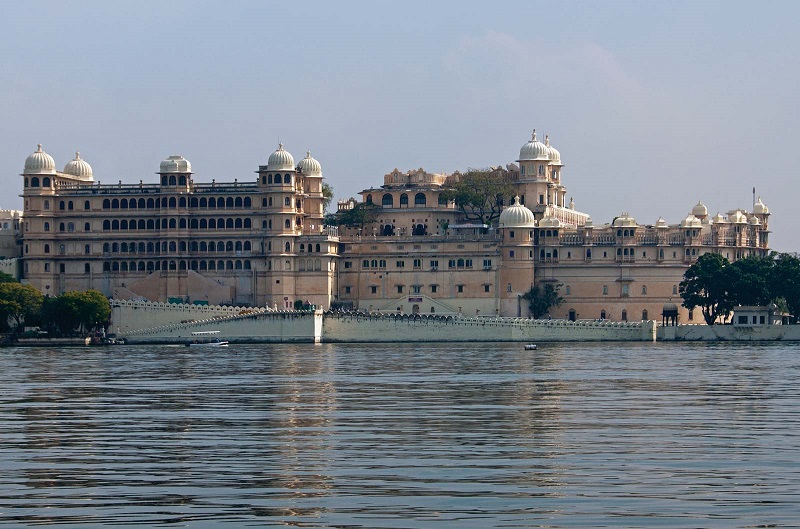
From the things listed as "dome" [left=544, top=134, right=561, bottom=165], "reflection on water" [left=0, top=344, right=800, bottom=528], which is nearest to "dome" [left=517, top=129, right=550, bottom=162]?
"dome" [left=544, top=134, right=561, bottom=165]

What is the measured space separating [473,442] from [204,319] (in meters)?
81.5

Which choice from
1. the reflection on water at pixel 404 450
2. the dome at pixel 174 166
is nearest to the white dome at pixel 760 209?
the dome at pixel 174 166

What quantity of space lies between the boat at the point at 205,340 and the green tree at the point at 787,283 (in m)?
37.4

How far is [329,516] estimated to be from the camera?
2502 centimetres

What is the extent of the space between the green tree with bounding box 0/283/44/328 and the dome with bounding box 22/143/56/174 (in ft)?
51.9

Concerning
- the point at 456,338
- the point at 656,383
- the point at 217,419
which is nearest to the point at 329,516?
the point at 217,419

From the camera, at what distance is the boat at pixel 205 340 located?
360 ft

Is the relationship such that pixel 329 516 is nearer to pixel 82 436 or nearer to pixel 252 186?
pixel 82 436

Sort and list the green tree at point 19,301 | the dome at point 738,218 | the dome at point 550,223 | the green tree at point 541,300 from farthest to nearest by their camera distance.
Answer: the dome at point 738,218 → the dome at point 550,223 → the green tree at point 541,300 → the green tree at point 19,301

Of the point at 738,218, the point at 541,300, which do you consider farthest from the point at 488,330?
the point at 738,218

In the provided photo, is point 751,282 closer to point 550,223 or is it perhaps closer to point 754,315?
point 754,315

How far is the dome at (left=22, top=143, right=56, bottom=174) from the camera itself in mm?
126375

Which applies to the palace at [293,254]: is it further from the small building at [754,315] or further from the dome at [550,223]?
the small building at [754,315]

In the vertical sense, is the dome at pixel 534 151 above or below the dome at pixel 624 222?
above
